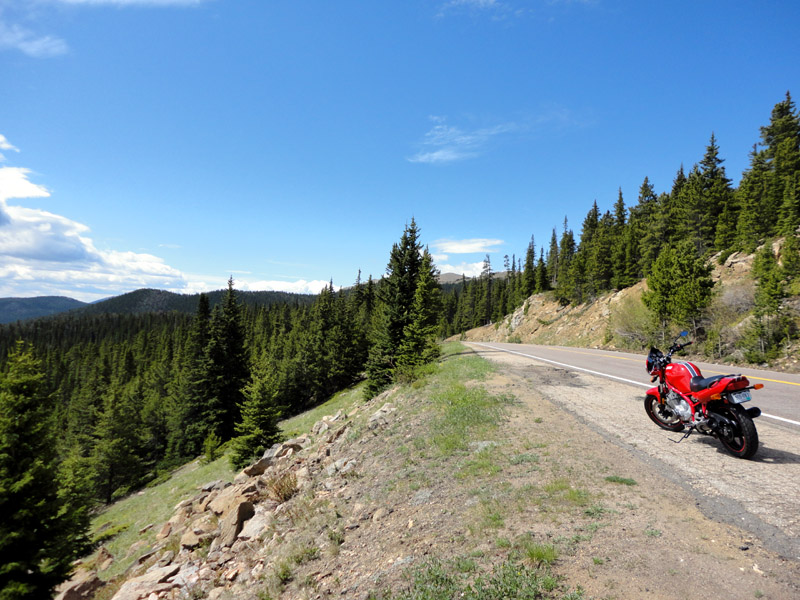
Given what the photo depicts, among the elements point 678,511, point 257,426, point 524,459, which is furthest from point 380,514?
point 257,426

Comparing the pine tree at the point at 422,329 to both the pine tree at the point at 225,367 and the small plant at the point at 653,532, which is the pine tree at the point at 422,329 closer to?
the small plant at the point at 653,532

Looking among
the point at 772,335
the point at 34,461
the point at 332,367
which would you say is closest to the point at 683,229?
the point at 772,335

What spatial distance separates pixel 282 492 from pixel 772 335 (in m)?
23.9

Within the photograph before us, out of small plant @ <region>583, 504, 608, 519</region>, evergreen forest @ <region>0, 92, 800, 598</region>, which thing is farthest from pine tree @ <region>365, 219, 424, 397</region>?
small plant @ <region>583, 504, 608, 519</region>

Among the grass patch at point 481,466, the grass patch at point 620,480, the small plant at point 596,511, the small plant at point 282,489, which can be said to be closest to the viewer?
the small plant at point 596,511

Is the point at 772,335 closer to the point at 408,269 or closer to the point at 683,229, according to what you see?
the point at 408,269

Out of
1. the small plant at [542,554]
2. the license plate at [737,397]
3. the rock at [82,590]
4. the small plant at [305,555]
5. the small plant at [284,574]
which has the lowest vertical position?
the rock at [82,590]

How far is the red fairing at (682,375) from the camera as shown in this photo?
6527mm

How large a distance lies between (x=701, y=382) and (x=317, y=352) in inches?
1657

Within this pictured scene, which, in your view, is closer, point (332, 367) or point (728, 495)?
point (728, 495)

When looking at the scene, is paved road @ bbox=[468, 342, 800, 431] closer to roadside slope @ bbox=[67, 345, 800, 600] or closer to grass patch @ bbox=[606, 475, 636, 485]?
roadside slope @ bbox=[67, 345, 800, 600]

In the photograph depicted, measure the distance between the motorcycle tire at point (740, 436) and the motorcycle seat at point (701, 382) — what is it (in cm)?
46

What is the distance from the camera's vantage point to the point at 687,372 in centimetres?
664

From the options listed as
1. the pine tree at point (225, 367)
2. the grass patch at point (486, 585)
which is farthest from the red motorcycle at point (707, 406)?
the pine tree at point (225, 367)
